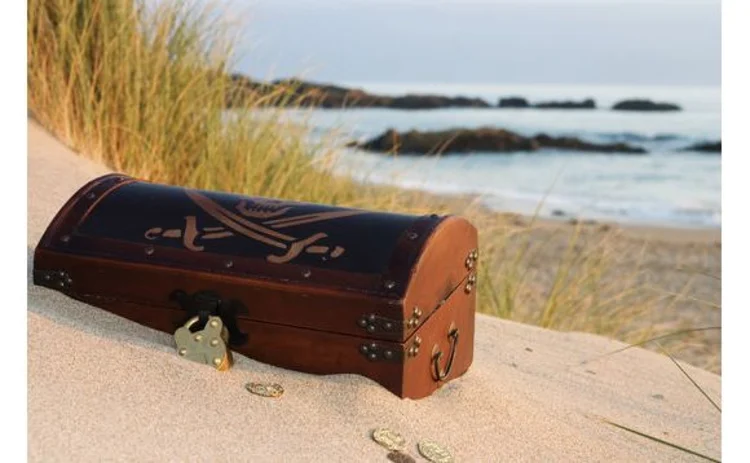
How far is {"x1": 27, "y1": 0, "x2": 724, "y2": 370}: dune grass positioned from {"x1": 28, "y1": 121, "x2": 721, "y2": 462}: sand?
5.73ft

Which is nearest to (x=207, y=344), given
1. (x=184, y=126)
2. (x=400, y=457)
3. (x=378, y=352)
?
(x=378, y=352)

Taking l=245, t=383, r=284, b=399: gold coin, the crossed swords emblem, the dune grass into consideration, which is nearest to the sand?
l=245, t=383, r=284, b=399: gold coin

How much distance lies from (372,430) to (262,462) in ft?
1.23

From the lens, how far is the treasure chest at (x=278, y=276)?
3.05 metres

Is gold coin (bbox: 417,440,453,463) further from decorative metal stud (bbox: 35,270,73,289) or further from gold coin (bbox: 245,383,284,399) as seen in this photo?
decorative metal stud (bbox: 35,270,73,289)

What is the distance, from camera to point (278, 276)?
3.12 metres

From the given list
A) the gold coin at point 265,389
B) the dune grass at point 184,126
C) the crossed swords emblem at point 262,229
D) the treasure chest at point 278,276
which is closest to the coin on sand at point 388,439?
the treasure chest at point 278,276

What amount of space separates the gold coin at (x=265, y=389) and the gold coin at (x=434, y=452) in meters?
0.43

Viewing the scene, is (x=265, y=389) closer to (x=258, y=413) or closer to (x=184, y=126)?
(x=258, y=413)

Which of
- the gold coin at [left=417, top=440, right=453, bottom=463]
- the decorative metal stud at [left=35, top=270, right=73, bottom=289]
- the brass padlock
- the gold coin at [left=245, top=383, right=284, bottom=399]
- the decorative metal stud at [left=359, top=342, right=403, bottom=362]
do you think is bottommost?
the gold coin at [left=417, top=440, right=453, bottom=463]

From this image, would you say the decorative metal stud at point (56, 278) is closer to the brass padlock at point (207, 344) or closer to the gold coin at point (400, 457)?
the brass padlock at point (207, 344)

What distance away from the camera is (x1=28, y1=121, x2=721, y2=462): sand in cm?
279

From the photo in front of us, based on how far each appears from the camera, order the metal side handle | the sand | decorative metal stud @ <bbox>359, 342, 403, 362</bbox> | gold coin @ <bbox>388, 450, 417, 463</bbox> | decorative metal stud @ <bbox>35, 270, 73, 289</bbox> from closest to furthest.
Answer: the sand < gold coin @ <bbox>388, 450, 417, 463</bbox> < decorative metal stud @ <bbox>359, 342, 403, 362</bbox> < the metal side handle < decorative metal stud @ <bbox>35, 270, 73, 289</bbox>

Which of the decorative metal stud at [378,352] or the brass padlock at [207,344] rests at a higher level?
the decorative metal stud at [378,352]
